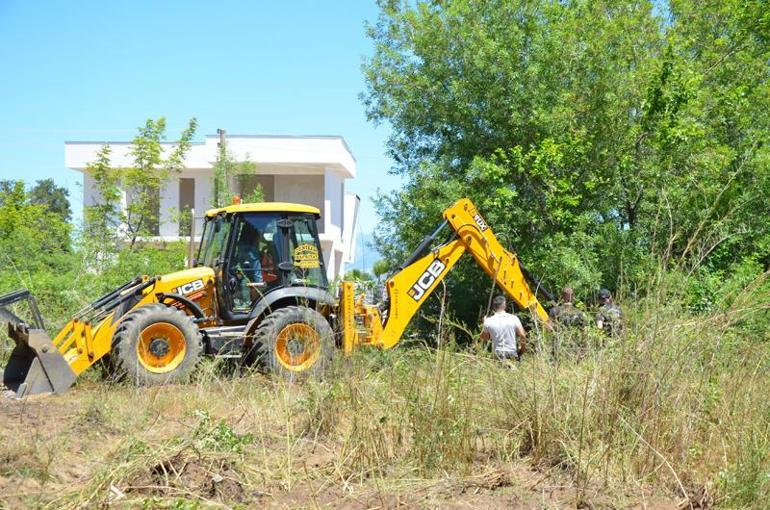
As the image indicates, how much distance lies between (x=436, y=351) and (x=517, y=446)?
89 centimetres

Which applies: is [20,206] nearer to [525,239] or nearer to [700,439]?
[525,239]

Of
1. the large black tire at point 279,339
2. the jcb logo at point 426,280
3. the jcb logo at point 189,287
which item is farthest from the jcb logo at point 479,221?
the jcb logo at point 189,287

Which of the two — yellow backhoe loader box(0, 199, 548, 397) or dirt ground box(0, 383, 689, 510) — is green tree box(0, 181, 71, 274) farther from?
dirt ground box(0, 383, 689, 510)

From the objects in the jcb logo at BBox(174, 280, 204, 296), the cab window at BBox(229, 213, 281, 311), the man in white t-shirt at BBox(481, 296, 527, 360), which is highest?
the cab window at BBox(229, 213, 281, 311)

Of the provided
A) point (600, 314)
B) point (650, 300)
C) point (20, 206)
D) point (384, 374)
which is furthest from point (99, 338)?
point (20, 206)

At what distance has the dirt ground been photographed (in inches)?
227

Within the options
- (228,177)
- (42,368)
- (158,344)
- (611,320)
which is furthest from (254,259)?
(228,177)

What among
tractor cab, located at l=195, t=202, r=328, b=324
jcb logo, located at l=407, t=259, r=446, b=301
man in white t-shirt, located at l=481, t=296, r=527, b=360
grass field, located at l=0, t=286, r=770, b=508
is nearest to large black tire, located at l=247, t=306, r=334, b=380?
tractor cab, located at l=195, t=202, r=328, b=324

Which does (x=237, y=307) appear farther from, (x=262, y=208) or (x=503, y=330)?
(x=503, y=330)

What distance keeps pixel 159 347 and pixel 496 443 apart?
6.21 metres

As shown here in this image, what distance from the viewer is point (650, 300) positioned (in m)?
6.51

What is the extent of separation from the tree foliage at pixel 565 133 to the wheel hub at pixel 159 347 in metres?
6.41

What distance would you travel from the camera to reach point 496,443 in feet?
21.7

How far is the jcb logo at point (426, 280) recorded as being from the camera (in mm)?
13430
